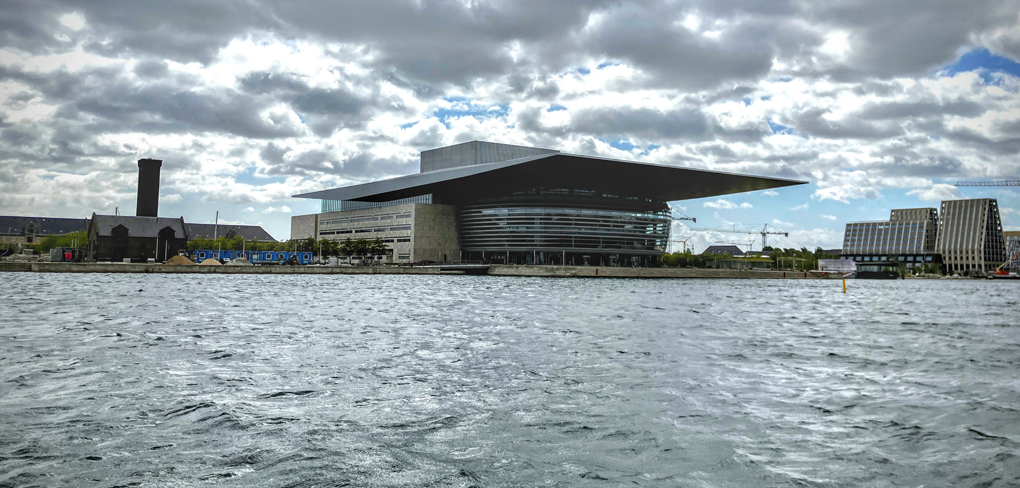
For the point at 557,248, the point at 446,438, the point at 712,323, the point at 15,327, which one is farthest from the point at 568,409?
the point at 557,248

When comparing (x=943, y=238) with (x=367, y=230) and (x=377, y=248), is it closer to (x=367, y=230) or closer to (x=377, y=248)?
(x=367, y=230)

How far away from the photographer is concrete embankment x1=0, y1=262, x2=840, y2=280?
61375 mm

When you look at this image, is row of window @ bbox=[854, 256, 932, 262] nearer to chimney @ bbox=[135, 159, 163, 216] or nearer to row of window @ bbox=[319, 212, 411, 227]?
row of window @ bbox=[319, 212, 411, 227]

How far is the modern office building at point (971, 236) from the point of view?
14325cm

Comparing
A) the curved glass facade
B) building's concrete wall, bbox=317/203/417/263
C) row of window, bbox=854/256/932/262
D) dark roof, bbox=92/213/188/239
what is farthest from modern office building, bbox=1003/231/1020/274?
dark roof, bbox=92/213/188/239

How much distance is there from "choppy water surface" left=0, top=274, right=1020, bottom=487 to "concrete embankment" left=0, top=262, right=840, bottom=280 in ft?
178

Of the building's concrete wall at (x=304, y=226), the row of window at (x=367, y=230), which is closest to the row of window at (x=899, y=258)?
the row of window at (x=367, y=230)

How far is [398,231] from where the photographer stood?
10350 centimetres

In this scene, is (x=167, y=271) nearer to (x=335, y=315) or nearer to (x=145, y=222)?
(x=145, y=222)

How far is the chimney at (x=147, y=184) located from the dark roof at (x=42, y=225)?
16576 mm

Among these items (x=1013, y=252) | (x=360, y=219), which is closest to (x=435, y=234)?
(x=360, y=219)

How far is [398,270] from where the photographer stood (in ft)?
250

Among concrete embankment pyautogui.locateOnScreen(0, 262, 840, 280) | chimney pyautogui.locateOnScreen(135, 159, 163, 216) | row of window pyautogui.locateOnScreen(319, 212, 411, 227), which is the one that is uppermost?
chimney pyautogui.locateOnScreen(135, 159, 163, 216)

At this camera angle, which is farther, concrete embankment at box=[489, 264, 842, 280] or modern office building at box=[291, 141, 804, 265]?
modern office building at box=[291, 141, 804, 265]
